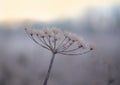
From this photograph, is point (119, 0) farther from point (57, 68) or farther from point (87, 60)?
point (57, 68)

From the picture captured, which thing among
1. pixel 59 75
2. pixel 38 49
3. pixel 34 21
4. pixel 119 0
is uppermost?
pixel 119 0

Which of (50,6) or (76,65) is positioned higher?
(50,6)

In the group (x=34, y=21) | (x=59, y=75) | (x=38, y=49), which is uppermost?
(x=34, y=21)

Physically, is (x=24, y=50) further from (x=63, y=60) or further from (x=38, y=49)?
(x=63, y=60)

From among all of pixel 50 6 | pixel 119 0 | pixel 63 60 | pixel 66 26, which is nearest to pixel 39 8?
pixel 50 6

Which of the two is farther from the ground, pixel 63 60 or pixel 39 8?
pixel 39 8

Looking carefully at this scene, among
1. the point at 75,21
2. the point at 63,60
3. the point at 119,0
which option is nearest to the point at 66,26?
the point at 75,21
